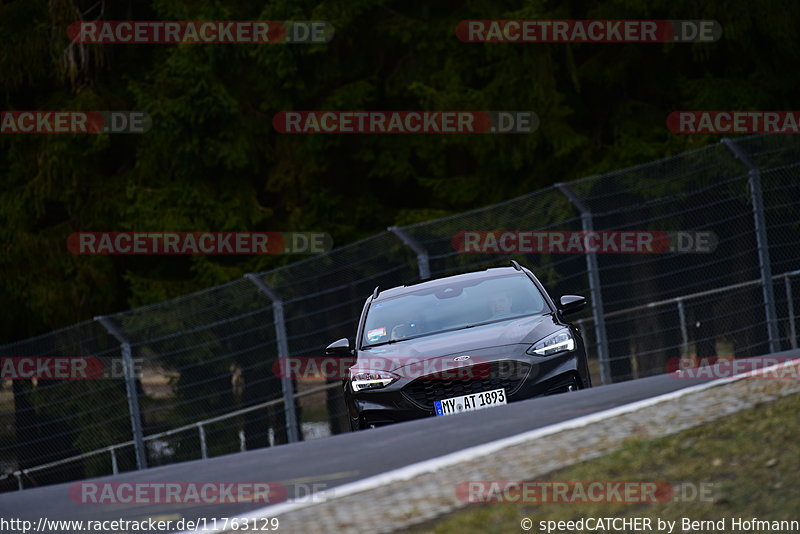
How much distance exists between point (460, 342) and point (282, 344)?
400 centimetres

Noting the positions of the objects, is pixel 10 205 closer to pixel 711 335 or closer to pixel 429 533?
pixel 711 335

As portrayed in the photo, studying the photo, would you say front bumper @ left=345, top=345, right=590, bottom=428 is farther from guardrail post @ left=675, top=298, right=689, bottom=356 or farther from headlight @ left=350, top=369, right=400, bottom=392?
guardrail post @ left=675, top=298, right=689, bottom=356

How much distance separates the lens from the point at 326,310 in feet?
44.7

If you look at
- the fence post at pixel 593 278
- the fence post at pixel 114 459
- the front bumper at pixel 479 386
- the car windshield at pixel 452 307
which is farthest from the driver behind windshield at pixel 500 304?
the fence post at pixel 114 459

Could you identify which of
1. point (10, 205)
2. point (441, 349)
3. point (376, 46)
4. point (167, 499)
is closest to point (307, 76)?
point (376, 46)

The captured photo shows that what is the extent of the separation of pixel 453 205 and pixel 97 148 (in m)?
6.43

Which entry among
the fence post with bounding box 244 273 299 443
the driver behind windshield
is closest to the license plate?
the driver behind windshield

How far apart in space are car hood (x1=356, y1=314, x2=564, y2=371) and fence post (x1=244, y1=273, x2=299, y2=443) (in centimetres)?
309

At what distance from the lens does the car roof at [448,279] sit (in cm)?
1105

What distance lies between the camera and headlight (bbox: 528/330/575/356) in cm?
926

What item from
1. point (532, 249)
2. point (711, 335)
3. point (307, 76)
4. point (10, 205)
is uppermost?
point (307, 76)

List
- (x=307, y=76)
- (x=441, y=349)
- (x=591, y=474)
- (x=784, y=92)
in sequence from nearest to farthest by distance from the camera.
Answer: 1. (x=591, y=474)
2. (x=441, y=349)
3. (x=784, y=92)
4. (x=307, y=76)

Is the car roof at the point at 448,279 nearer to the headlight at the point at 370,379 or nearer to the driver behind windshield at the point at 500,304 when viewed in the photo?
the driver behind windshield at the point at 500,304

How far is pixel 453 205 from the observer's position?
21.8m
